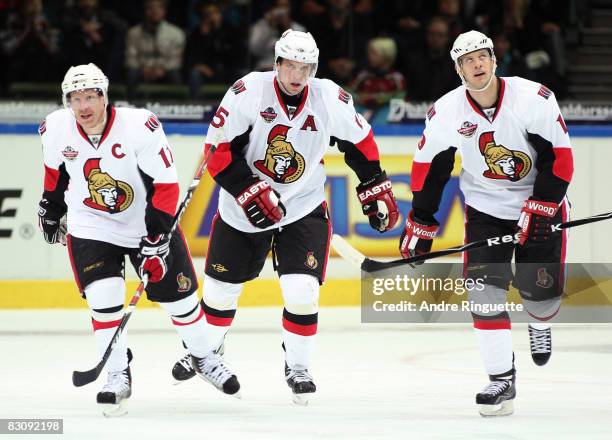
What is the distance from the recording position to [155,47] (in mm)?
9289

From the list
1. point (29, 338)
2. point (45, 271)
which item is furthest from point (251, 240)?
point (45, 271)

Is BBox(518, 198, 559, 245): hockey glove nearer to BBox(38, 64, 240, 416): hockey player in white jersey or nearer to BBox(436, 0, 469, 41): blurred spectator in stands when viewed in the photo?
BBox(38, 64, 240, 416): hockey player in white jersey

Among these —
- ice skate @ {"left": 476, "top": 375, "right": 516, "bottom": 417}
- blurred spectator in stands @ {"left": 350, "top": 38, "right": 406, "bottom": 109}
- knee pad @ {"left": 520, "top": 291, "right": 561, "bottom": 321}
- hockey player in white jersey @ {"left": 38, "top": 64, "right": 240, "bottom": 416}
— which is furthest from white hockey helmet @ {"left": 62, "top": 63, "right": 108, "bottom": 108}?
blurred spectator in stands @ {"left": 350, "top": 38, "right": 406, "bottom": 109}

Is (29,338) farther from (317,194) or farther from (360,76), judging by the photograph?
(360,76)

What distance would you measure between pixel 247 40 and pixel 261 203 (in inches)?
186

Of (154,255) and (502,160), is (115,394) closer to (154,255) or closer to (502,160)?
(154,255)

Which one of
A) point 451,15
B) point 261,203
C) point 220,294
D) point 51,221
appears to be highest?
point 261,203

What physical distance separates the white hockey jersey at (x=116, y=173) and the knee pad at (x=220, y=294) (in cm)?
56

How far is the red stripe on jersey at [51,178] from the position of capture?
4875 millimetres

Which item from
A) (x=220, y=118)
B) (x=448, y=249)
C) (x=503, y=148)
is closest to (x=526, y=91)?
(x=503, y=148)

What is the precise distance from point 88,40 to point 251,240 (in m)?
4.35

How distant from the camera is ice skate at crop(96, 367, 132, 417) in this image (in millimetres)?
4648

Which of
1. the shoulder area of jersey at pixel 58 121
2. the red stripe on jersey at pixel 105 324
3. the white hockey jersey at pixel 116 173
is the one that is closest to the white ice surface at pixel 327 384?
the red stripe on jersey at pixel 105 324

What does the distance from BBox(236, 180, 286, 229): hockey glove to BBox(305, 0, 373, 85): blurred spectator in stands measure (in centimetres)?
440
